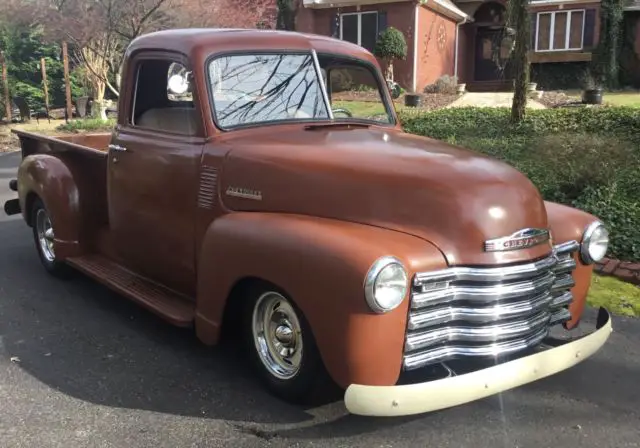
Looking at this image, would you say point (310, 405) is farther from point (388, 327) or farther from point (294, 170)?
point (294, 170)

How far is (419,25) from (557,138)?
1466 cm

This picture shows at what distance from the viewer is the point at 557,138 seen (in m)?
8.23

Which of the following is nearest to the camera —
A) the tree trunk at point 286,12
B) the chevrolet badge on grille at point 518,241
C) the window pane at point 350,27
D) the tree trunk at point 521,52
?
the chevrolet badge on grille at point 518,241

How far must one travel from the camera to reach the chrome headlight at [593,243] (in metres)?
3.53

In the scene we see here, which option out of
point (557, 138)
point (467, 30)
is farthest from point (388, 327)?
point (467, 30)

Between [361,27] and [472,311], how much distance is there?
68.0ft

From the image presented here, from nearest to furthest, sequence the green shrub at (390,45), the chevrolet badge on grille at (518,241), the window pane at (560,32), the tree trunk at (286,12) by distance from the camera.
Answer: the chevrolet badge on grille at (518,241) < the tree trunk at (286,12) < the green shrub at (390,45) < the window pane at (560,32)

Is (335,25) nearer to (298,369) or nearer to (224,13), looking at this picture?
(224,13)

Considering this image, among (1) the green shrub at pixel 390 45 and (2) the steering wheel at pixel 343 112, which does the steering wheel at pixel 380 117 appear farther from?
(1) the green shrub at pixel 390 45

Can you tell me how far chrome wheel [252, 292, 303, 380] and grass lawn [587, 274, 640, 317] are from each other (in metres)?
2.66

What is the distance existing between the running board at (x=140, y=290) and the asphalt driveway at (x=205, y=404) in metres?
0.30

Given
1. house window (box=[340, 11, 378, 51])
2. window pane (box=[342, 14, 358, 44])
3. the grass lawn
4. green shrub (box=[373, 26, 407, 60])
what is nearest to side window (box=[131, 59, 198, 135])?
the grass lawn

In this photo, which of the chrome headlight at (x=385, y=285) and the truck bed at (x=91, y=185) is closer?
the chrome headlight at (x=385, y=285)

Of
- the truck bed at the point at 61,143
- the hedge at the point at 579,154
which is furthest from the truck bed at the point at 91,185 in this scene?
the hedge at the point at 579,154
